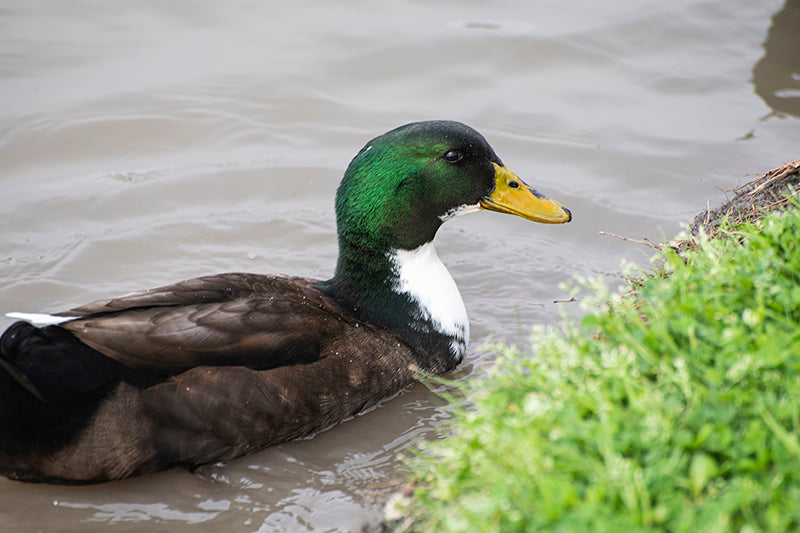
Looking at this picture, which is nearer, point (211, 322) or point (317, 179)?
point (211, 322)

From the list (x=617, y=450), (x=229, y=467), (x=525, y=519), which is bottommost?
(x=229, y=467)

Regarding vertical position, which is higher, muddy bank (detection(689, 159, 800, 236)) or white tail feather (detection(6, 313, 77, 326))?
muddy bank (detection(689, 159, 800, 236))

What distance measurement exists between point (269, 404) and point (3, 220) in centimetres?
318

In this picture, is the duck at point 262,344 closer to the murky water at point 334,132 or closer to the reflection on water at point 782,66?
the murky water at point 334,132

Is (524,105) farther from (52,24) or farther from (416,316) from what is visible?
(52,24)

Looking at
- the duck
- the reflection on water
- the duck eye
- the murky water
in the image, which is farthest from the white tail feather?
the reflection on water

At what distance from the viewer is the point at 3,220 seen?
590 centimetres

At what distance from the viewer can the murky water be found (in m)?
5.46

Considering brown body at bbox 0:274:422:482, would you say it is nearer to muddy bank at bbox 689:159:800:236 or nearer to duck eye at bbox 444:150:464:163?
duck eye at bbox 444:150:464:163

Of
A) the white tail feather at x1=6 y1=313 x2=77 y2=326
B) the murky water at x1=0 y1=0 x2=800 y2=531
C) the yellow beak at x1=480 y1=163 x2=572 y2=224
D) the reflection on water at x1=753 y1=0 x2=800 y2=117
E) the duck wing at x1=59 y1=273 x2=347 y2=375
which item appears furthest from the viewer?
the reflection on water at x1=753 y1=0 x2=800 y2=117

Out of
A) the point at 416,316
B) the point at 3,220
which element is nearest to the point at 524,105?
the point at 416,316

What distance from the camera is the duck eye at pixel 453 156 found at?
14.8 ft

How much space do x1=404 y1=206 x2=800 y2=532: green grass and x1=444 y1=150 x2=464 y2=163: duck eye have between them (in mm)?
1819

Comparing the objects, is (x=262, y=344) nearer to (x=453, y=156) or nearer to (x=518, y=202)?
(x=453, y=156)
